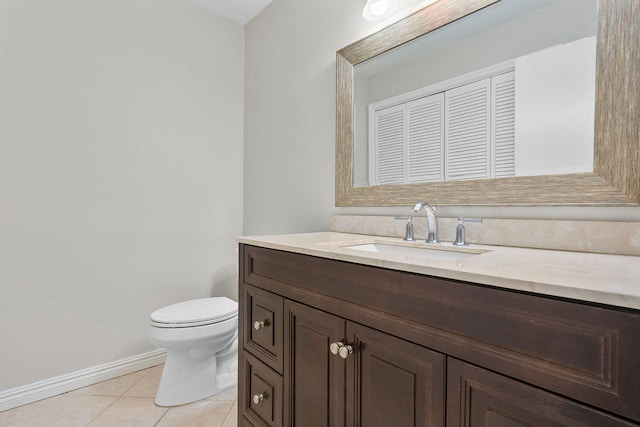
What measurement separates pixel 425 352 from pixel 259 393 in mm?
795

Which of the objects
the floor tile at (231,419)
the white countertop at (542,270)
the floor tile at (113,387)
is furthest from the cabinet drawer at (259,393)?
the floor tile at (113,387)

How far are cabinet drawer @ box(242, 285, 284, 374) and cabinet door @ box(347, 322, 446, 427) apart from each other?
0.34 m

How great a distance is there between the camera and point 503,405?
60cm

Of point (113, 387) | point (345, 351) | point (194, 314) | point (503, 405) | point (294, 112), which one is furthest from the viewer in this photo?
point (294, 112)

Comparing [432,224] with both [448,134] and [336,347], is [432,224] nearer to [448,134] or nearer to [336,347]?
[448,134]

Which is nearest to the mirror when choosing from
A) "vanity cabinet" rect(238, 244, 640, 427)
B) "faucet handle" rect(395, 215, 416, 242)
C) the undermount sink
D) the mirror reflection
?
the mirror reflection

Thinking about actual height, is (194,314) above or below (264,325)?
below

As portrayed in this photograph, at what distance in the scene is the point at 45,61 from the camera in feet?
5.63

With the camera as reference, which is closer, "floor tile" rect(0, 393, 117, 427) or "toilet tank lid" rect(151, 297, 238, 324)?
"floor tile" rect(0, 393, 117, 427)

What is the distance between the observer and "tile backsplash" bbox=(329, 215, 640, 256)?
2.93 feet

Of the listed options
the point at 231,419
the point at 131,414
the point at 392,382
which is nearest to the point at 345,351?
the point at 392,382

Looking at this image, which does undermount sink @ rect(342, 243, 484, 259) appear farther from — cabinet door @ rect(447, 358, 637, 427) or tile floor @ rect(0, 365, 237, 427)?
tile floor @ rect(0, 365, 237, 427)

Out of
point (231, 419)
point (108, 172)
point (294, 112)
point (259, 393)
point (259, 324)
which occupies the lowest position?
point (231, 419)

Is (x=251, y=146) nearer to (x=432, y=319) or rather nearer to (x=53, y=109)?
(x=53, y=109)
